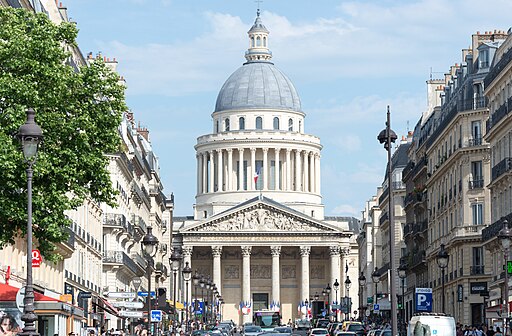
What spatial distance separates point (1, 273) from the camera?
44188mm

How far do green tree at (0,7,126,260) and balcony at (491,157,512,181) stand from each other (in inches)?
977

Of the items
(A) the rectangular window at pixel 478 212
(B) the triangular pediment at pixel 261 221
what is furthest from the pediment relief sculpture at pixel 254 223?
(A) the rectangular window at pixel 478 212

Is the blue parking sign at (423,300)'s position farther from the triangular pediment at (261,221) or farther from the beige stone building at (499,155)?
the triangular pediment at (261,221)

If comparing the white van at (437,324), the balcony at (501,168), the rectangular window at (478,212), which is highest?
the balcony at (501,168)

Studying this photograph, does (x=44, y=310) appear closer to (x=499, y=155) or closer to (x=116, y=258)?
(x=499, y=155)

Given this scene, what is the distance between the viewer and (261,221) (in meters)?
180

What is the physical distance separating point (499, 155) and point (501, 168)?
5.68ft

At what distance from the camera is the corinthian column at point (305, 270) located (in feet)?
595

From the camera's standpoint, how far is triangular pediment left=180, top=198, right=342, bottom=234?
6998 inches

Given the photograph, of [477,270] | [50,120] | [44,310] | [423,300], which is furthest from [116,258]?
[50,120]

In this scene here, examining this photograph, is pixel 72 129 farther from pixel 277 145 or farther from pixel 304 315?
pixel 277 145

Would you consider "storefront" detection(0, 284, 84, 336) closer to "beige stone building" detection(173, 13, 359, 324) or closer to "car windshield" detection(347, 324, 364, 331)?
"car windshield" detection(347, 324, 364, 331)

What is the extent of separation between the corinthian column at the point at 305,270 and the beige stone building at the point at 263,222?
130 millimetres

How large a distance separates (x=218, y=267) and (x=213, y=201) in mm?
15157
